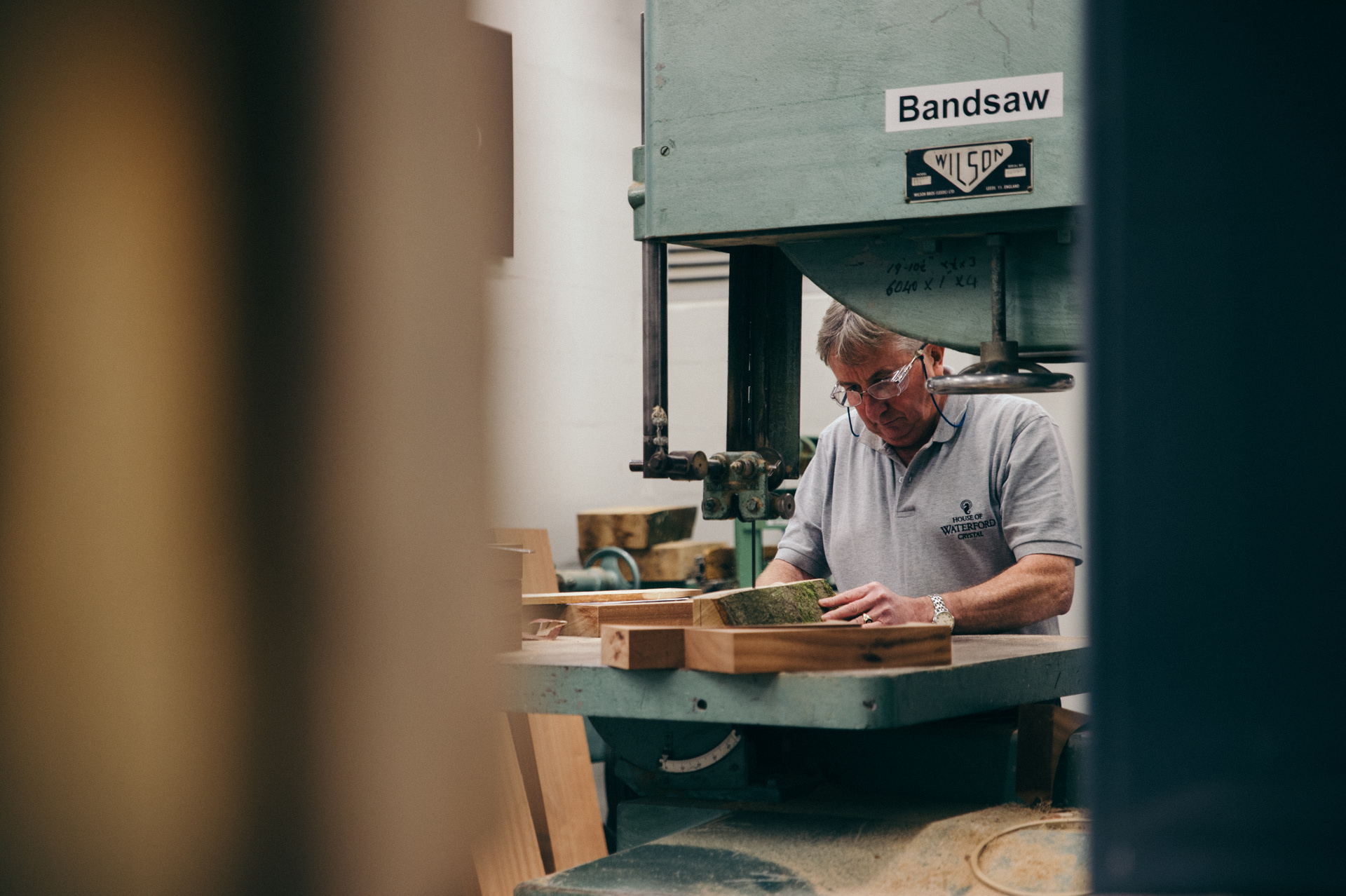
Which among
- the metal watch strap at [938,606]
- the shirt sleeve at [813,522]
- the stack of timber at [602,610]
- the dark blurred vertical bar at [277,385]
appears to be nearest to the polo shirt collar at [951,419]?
the shirt sleeve at [813,522]

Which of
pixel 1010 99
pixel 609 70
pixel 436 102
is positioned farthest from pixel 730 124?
pixel 609 70

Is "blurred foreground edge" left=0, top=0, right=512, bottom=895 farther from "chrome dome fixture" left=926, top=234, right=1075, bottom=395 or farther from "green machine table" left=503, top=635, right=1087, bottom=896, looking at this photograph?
"chrome dome fixture" left=926, top=234, right=1075, bottom=395

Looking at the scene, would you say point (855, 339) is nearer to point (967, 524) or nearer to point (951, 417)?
point (951, 417)

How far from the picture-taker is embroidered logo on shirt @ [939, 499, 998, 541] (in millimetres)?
2312

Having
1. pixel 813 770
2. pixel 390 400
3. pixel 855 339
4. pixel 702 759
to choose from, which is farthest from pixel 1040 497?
pixel 390 400

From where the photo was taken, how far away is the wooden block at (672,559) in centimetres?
398

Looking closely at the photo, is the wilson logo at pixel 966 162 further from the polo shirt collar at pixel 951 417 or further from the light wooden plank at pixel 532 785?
the light wooden plank at pixel 532 785

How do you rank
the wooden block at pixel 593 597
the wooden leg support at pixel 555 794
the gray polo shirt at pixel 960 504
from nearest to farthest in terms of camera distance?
the wooden block at pixel 593 597, the gray polo shirt at pixel 960 504, the wooden leg support at pixel 555 794

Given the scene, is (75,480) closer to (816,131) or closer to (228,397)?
(228,397)

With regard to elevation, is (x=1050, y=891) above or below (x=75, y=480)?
below

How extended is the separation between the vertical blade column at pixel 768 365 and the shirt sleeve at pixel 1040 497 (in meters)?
0.75

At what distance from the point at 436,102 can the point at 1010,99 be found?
92cm

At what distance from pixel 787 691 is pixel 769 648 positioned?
0.16 feet

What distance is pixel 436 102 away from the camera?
39 centimetres
